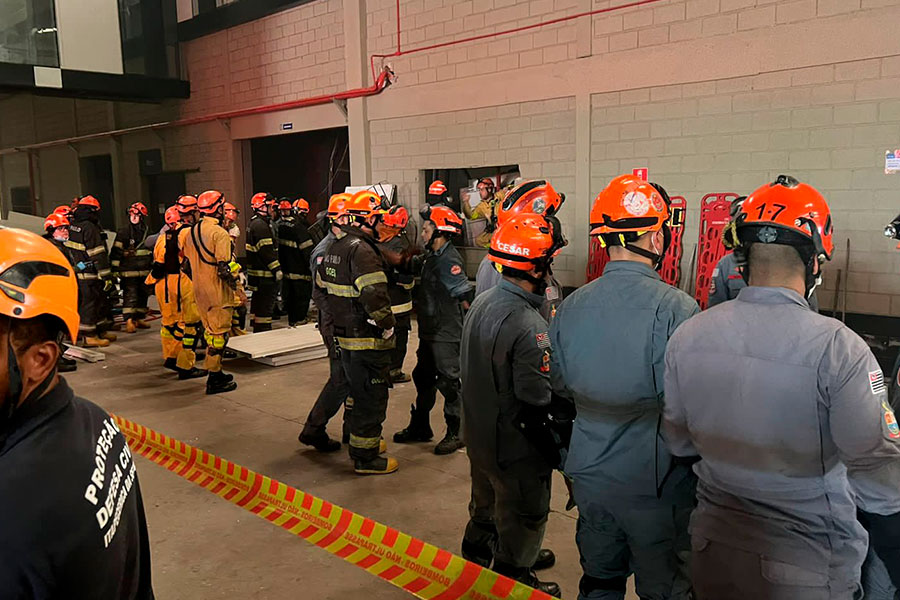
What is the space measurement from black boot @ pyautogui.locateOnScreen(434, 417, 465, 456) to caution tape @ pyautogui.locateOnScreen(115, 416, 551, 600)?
1319 millimetres

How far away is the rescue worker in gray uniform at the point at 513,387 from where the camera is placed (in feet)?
9.84

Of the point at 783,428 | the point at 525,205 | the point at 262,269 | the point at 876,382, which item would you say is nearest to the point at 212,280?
the point at 262,269

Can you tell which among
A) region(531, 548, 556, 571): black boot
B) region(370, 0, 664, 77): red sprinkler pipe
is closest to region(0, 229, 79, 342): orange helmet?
region(531, 548, 556, 571): black boot

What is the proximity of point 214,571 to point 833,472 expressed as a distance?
338 centimetres

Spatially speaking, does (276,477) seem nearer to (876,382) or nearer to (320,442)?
(320,442)

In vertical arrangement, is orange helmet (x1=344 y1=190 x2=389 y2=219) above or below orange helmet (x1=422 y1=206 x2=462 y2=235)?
above

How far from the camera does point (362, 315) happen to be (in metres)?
Result: 4.95

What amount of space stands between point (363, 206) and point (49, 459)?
3.95 meters

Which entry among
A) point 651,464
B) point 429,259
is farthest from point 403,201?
point 651,464

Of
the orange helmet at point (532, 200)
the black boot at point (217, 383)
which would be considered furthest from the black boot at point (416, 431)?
the black boot at point (217, 383)

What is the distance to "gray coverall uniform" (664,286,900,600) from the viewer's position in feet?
5.82

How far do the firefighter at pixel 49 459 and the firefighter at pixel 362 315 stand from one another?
3.38 m

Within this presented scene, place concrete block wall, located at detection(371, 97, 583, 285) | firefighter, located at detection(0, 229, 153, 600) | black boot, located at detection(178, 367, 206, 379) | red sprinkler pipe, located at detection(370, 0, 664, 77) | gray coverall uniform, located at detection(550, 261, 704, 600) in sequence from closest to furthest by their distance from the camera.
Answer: firefighter, located at detection(0, 229, 153, 600), gray coverall uniform, located at detection(550, 261, 704, 600), black boot, located at detection(178, 367, 206, 379), red sprinkler pipe, located at detection(370, 0, 664, 77), concrete block wall, located at detection(371, 97, 583, 285)

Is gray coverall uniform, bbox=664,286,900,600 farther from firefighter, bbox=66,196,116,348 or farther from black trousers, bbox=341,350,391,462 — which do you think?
firefighter, bbox=66,196,116,348
